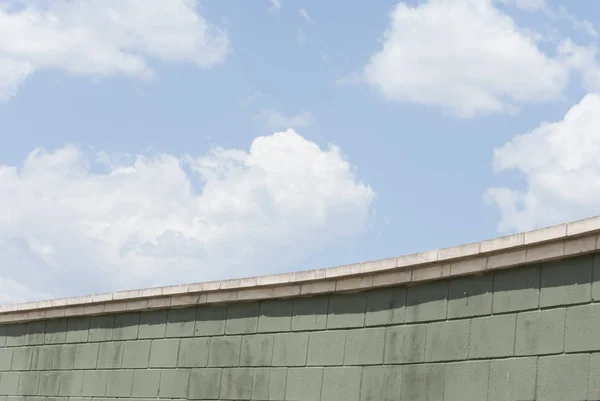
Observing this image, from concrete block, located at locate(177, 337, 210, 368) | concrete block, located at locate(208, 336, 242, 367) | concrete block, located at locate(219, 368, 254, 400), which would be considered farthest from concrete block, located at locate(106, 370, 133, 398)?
concrete block, located at locate(219, 368, 254, 400)

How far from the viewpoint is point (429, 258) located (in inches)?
359

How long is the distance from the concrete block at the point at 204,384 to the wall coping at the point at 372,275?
81 cm

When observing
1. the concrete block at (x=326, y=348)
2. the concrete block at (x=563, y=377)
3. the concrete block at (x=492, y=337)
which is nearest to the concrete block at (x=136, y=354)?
the concrete block at (x=326, y=348)

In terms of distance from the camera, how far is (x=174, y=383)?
11984mm

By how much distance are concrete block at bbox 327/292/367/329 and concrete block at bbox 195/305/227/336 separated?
5.96 ft

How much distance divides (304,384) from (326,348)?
0.46m

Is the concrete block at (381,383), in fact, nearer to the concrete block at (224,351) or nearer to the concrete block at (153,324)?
the concrete block at (224,351)

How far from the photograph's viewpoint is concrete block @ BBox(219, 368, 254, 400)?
1101cm

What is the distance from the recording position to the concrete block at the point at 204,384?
37.6 feet

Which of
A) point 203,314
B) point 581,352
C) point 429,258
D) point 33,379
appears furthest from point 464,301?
point 33,379

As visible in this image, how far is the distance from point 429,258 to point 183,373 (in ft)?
13.3

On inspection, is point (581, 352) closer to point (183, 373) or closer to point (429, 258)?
point (429, 258)

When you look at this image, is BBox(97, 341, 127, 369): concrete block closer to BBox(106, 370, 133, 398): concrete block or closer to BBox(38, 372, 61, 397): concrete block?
BBox(106, 370, 133, 398): concrete block

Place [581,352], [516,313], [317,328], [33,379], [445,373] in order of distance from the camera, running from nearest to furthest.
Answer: [581,352]
[516,313]
[445,373]
[317,328]
[33,379]
